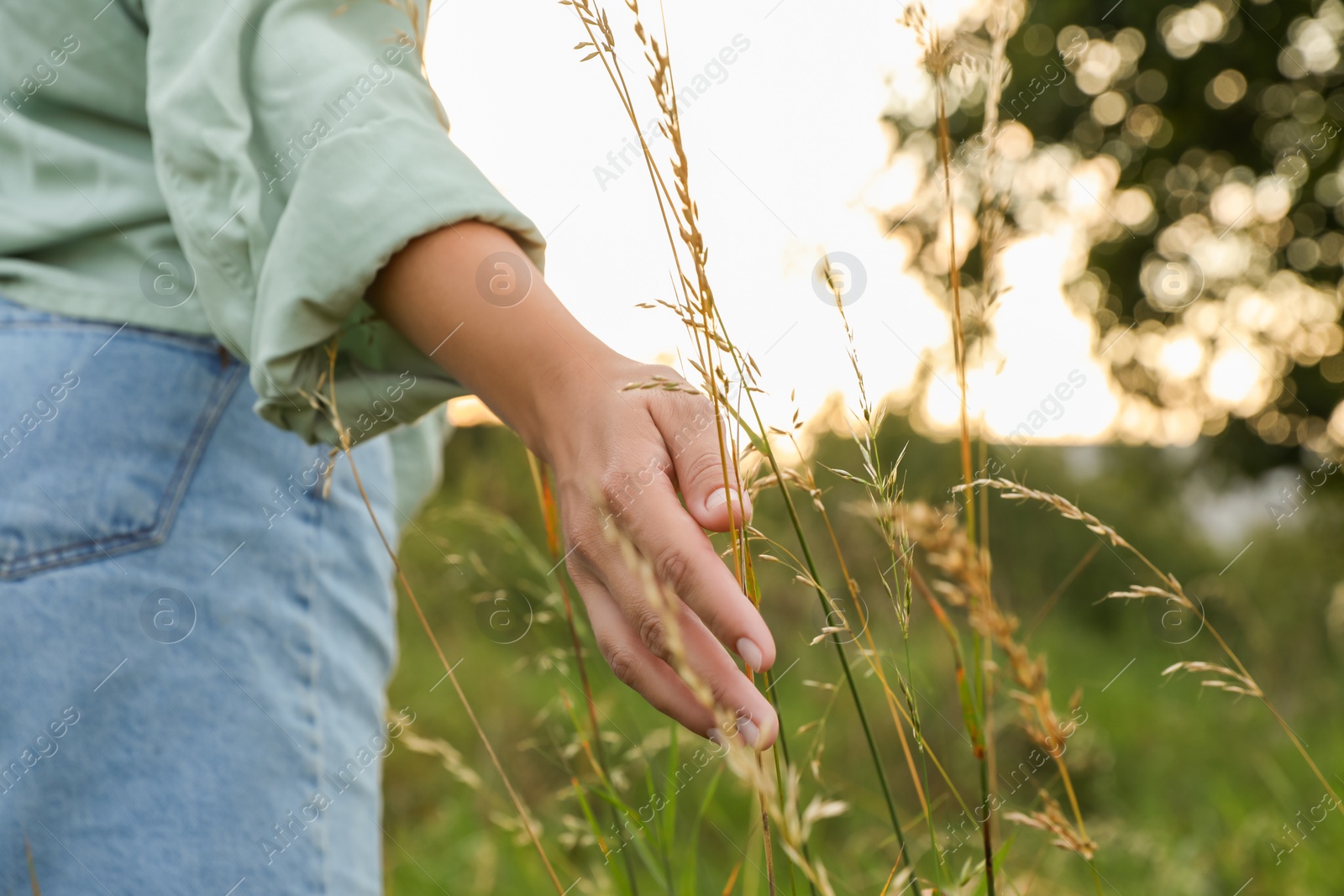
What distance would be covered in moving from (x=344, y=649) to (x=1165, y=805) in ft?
14.3

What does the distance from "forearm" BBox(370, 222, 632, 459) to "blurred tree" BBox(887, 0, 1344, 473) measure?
18.4 feet

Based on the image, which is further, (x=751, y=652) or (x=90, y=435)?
(x=90, y=435)

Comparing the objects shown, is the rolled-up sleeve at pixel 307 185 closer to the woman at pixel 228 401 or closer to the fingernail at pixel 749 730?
the woman at pixel 228 401

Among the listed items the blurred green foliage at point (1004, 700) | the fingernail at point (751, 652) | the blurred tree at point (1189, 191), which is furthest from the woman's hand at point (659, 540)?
the blurred tree at point (1189, 191)

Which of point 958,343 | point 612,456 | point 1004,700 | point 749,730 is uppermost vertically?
point 958,343

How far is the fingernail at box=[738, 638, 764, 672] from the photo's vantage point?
547mm

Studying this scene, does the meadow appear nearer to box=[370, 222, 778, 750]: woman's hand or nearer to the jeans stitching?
box=[370, 222, 778, 750]: woman's hand

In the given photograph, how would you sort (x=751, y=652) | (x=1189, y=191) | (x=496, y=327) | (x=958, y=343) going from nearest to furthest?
(x=751, y=652), (x=496, y=327), (x=958, y=343), (x=1189, y=191)

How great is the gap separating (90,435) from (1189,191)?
7.60 meters

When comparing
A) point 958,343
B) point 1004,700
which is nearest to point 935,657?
point 1004,700

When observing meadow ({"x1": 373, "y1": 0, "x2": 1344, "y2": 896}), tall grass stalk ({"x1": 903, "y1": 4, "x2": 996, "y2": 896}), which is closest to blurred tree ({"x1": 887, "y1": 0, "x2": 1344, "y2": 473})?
meadow ({"x1": 373, "y1": 0, "x2": 1344, "y2": 896})

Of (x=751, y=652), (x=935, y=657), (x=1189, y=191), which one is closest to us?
(x=751, y=652)

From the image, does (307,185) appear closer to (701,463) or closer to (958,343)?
(701,463)

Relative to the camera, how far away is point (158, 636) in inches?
33.1
